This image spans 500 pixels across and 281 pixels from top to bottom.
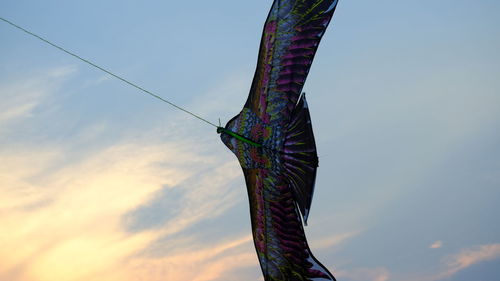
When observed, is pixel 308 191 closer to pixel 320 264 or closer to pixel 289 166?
pixel 289 166

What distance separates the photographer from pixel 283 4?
11445 millimetres

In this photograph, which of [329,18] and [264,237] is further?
[264,237]

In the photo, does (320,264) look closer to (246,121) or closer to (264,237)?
(264,237)

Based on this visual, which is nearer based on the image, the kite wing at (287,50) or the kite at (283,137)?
the kite wing at (287,50)

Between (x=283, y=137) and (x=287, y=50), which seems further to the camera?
(x=283, y=137)

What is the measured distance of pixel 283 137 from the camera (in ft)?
37.9

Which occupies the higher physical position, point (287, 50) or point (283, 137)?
point (287, 50)

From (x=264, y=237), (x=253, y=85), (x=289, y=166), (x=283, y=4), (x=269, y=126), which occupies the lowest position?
(x=264, y=237)

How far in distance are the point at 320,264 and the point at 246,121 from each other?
11.0ft

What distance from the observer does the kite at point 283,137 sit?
444 inches

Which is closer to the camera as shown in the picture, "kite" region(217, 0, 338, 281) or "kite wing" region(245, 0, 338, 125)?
"kite wing" region(245, 0, 338, 125)

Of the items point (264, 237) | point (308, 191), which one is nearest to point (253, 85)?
point (308, 191)

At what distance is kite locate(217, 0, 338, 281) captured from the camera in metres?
11.3

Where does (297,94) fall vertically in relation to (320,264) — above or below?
above
